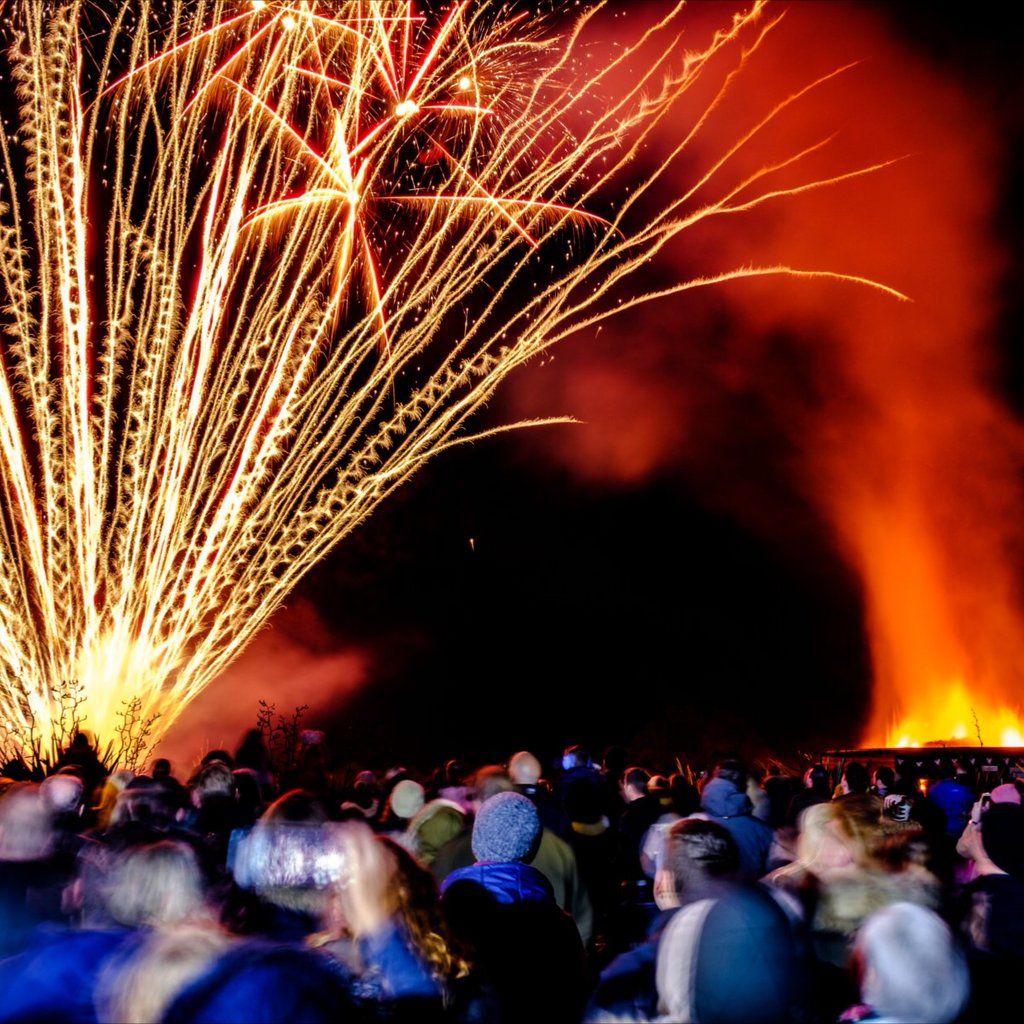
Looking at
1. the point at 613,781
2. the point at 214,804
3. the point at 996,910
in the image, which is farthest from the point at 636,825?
the point at 996,910

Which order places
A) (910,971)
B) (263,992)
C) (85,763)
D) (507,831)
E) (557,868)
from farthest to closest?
(85,763)
(557,868)
(507,831)
(910,971)
(263,992)

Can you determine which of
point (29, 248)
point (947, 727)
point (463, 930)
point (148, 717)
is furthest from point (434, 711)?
point (463, 930)

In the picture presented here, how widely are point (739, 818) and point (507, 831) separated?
2428 millimetres

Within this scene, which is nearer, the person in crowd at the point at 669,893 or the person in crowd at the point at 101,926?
the person in crowd at the point at 101,926

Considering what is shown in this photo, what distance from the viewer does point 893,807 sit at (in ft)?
25.9

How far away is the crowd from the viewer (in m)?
2.80

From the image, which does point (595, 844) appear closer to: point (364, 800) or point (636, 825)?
point (636, 825)

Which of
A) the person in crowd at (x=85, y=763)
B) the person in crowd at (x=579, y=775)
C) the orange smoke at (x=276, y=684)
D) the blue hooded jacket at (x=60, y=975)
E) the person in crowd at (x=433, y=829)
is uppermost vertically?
the orange smoke at (x=276, y=684)

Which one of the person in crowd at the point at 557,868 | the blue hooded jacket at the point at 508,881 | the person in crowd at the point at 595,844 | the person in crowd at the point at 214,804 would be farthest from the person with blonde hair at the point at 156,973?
the person in crowd at the point at 595,844

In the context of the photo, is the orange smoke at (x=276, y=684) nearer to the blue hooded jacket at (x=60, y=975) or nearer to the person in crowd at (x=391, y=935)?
the person in crowd at (x=391, y=935)

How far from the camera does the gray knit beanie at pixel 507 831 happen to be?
423 centimetres

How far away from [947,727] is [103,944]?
32.3 metres

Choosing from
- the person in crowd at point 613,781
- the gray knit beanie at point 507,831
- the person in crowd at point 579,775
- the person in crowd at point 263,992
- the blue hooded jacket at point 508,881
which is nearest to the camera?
the person in crowd at point 263,992

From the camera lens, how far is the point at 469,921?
4035mm
